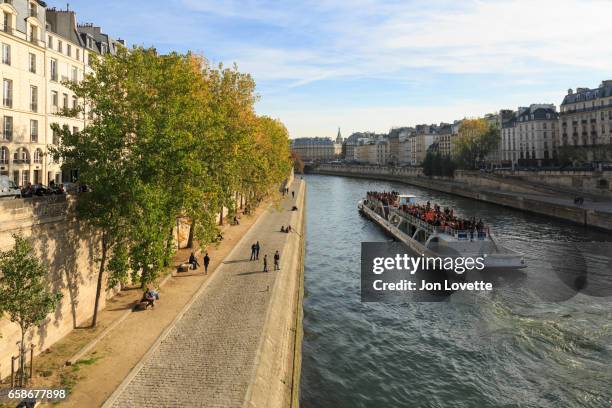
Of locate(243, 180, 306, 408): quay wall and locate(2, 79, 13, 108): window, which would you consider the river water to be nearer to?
locate(243, 180, 306, 408): quay wall

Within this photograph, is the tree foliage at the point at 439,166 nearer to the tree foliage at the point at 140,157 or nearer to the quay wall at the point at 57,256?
the tree foliage at the point at 140,157

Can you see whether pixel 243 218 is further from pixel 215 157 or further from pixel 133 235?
pixel 133 235

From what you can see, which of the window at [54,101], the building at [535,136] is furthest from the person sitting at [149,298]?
the building at [535,136]

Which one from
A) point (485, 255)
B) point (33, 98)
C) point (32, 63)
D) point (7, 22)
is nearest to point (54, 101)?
point (33, 98)

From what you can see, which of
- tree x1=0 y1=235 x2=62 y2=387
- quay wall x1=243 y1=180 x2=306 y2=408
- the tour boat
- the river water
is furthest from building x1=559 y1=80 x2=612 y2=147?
tree x1=0 y1=235 x2=62 y2=387

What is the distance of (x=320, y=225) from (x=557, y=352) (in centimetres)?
4035

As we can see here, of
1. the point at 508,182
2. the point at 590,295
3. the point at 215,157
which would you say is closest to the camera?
the point at 590,295

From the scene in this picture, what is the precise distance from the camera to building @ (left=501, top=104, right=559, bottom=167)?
112125 mm

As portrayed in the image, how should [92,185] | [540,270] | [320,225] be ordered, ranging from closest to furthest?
[92,185] → [540,270] → [320,225]

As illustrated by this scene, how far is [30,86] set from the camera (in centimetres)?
3603

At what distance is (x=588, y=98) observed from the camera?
9706 cm

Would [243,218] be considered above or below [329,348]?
above

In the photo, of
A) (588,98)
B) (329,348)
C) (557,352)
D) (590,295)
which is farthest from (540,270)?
(588,98)

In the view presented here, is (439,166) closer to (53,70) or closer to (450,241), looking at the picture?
(450,241)
